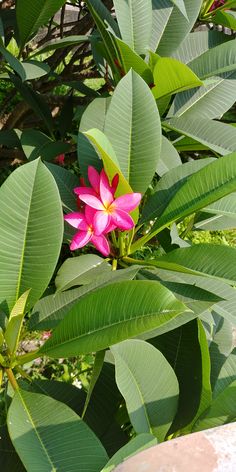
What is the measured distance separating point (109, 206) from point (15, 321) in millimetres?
243

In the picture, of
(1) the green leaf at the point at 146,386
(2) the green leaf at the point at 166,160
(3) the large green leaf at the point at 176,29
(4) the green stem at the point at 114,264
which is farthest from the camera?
(3) the large green leaf at the point at 176,29

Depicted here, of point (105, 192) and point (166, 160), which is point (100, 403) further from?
point (166, 160)

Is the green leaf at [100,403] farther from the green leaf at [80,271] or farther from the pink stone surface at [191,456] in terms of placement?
the pink stone surface at [191,456]

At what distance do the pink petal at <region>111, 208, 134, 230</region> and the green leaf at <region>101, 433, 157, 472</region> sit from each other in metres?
0.37

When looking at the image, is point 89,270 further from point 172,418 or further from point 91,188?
point 172,418

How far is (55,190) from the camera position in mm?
939

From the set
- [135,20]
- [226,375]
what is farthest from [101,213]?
[135,20]

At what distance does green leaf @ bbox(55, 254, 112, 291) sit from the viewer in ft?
3.43

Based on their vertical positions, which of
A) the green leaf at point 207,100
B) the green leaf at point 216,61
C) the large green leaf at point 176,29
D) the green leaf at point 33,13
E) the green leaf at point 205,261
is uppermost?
the green leaf at point 33,13

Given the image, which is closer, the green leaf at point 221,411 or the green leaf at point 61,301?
the green leaf at point 221,411

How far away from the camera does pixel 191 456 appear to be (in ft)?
1.92

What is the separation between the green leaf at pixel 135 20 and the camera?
126cm

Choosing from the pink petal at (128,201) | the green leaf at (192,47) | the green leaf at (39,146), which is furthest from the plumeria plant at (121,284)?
the green leaf at (39,146)

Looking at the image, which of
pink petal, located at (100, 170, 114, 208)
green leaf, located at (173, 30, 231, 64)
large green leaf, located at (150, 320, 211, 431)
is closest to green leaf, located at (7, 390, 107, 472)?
large green leaf, located at (150, 320, 211, 431)
